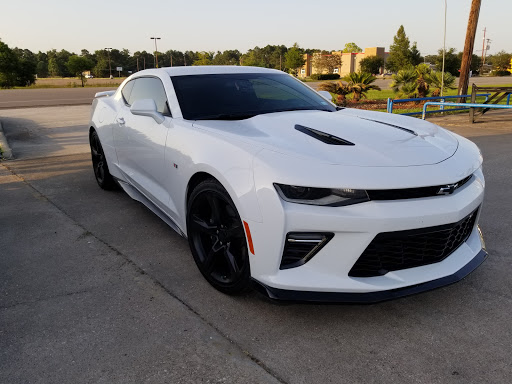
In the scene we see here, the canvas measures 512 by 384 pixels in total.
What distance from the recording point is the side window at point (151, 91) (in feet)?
12.4

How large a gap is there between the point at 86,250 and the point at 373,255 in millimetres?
2565

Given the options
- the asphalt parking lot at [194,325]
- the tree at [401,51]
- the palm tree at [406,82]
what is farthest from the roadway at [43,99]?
the tree at [401,51]

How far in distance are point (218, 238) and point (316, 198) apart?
2.73ft

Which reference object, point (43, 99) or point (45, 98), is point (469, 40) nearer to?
point (43, 99)

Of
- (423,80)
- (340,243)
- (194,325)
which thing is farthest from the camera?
(423,80)

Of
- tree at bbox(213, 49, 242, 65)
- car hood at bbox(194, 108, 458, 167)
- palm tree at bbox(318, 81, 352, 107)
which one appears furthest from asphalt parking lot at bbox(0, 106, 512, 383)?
tree at bbox(213, 49, 242, 65)

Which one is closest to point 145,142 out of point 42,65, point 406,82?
point 406,82

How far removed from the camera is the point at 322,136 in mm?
2850

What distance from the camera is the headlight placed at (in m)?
2.34

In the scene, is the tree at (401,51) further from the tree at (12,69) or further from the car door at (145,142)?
the car door at (145,142)

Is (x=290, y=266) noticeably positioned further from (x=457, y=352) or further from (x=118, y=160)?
(x=118, y=160)

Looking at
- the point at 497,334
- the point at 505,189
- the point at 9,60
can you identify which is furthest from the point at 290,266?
the point at 9,60

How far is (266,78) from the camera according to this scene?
423 cm

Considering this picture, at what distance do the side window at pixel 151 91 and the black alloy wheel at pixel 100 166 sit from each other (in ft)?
3.40
